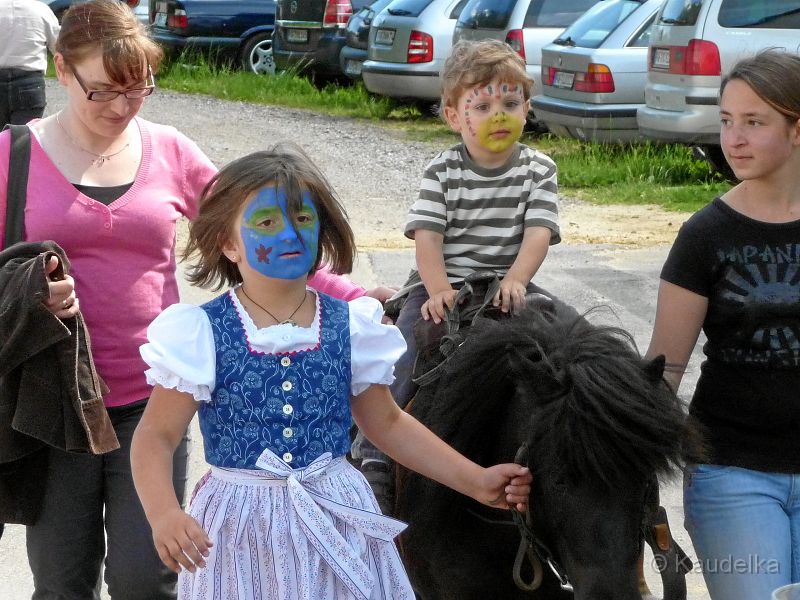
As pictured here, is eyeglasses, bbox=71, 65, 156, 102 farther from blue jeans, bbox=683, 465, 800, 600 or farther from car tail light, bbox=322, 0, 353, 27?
car tail light, bbox=322, 0, 353, 27

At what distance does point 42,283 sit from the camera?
10.5 feet

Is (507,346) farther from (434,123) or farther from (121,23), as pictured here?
(434,123)

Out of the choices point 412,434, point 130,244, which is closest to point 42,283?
point 130,244

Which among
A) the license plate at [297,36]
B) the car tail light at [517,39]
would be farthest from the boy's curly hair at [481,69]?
the license plate at [297,36]

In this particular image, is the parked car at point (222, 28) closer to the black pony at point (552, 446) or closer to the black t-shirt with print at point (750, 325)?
the black pony at point (552, 446)

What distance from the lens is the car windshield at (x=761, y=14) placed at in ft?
34.0

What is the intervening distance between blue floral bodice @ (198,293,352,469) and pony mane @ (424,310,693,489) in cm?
44

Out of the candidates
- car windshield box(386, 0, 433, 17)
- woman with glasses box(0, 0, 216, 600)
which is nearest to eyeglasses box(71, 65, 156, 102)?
woman with glasses box(0, 0, 216, 600)

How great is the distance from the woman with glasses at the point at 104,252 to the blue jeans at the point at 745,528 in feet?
4.66

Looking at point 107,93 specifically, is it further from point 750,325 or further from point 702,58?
point 702,58

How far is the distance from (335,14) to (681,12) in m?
7.98

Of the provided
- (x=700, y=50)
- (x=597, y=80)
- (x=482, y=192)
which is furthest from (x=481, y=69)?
(x=597, y=80)

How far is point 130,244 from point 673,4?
870 centimetres

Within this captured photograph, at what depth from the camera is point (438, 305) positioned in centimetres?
377
